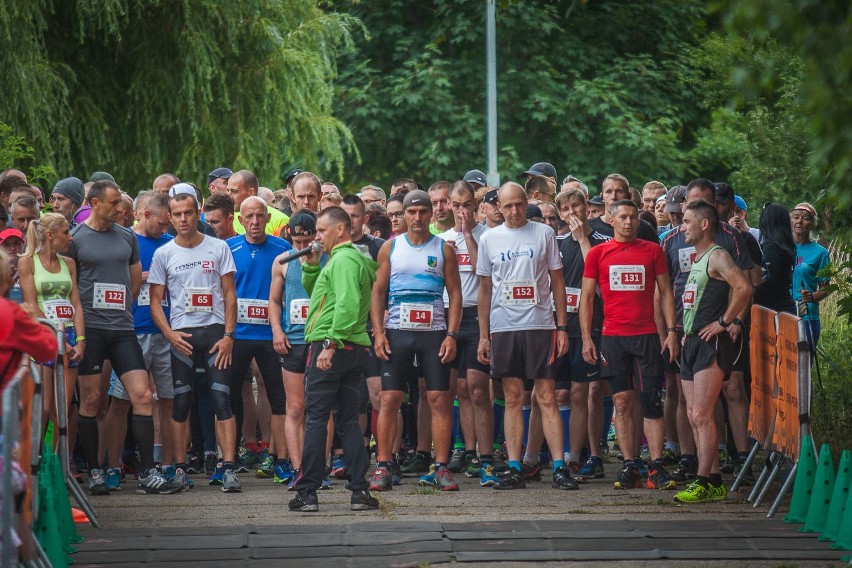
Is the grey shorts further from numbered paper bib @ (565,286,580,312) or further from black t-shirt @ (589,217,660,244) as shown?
black t-shirt @ (589,217,660,244)

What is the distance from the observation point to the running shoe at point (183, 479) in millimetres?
10701

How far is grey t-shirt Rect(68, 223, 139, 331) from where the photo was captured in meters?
10.6

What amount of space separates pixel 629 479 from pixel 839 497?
2523 mm

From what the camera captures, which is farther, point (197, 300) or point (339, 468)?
point (339, 468)

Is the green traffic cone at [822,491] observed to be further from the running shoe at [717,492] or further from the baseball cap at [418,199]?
the baseball cap at [418,199]

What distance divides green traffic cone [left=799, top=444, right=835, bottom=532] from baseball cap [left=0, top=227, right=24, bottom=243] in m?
5.58

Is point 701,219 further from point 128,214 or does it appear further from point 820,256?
point 128,214

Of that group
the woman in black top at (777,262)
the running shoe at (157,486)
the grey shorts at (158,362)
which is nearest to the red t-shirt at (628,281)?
the woman in black top at (777,262)

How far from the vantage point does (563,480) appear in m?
10.7

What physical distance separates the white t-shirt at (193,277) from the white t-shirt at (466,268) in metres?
1.87

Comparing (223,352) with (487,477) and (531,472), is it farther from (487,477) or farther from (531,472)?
(531,472)

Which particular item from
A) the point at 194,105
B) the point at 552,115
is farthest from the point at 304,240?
the point at 552,115

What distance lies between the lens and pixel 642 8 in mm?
30844

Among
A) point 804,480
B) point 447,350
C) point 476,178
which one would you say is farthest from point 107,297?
point 804,480
